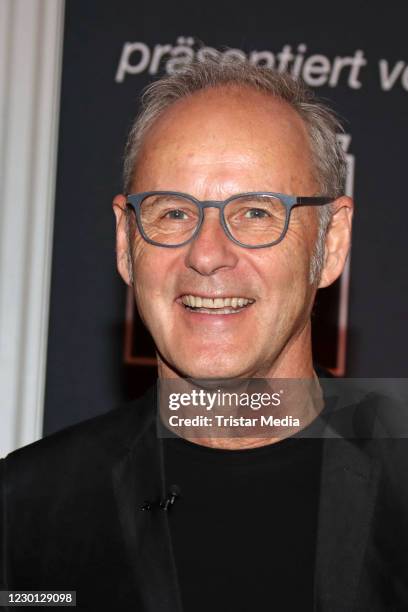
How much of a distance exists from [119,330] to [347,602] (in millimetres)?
1641

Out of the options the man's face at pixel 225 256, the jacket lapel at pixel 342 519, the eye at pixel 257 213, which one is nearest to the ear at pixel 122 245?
the man's face at pixel 225 256

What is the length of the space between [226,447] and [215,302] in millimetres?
336

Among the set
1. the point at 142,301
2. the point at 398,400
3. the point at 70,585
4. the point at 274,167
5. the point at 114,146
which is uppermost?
the point at 114,146

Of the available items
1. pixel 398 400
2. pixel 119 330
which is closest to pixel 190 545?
pixel 398 400

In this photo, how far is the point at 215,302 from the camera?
6.35ft

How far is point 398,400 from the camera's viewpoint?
2.21 meters

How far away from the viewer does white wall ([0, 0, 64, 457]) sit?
3250 mm

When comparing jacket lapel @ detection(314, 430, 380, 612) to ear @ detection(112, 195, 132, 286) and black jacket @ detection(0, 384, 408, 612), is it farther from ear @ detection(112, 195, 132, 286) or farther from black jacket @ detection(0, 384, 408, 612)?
ear @ detection(112, 195, 132, 286)

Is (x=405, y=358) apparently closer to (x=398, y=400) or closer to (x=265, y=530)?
(x=398, y=400)

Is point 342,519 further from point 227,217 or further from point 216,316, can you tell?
point 227,217

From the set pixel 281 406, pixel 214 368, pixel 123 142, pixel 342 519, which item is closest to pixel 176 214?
pixel 214 368

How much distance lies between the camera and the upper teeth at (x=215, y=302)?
1.94 m

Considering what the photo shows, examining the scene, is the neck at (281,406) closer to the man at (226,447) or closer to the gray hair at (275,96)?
the man at (226,447)

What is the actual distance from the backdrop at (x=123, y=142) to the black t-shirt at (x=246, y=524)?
4.02 feet
